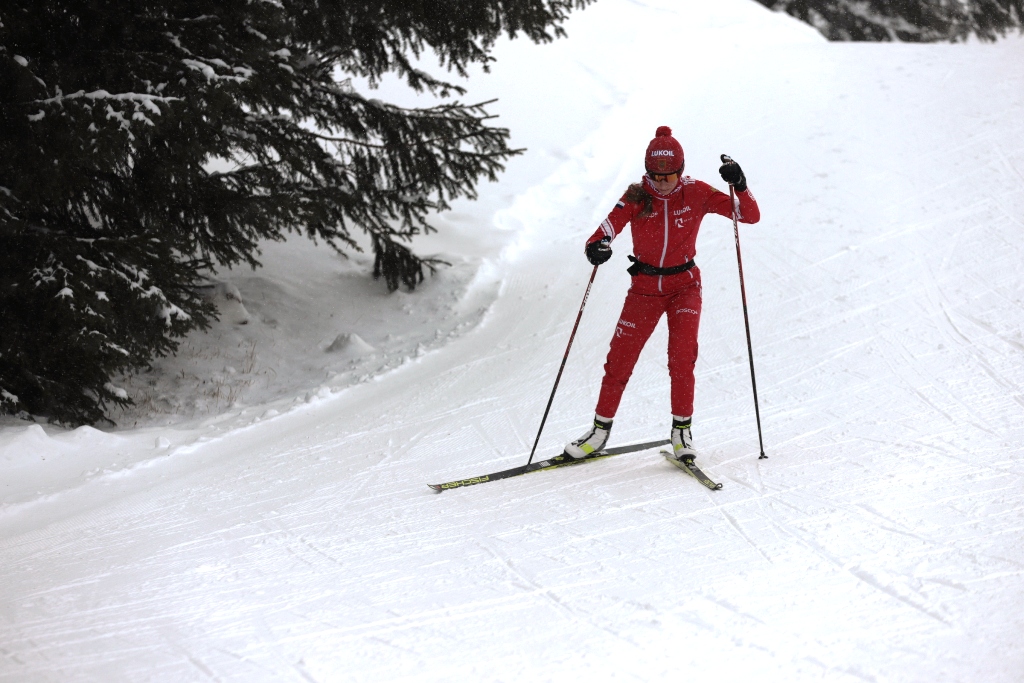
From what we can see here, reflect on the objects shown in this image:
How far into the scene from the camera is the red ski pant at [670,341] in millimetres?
4840

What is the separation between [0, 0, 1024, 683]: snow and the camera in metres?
3.22

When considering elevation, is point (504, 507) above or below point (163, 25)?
below

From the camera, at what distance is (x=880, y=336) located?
7.11 metres

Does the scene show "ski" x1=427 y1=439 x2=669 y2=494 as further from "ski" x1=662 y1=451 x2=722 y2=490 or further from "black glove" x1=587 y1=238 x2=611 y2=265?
"black glove" x1=587 y1=238 x2=611 y2=265

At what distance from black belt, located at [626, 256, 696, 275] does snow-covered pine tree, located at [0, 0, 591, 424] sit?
10.8ft

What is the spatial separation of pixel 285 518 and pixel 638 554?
202cm

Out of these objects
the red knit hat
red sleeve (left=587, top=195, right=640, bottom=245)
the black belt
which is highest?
the red knit hat

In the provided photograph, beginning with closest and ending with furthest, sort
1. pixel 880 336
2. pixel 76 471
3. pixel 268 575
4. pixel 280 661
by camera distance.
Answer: pixel 280 661, pixel 268 575, pixel 76 471, pixel 880 336

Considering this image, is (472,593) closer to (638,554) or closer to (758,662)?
(638,554)

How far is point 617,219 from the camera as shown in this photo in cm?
488

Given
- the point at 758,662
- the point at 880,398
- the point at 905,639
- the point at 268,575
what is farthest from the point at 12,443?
the point at 880,398

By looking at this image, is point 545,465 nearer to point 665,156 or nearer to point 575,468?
point 575,468

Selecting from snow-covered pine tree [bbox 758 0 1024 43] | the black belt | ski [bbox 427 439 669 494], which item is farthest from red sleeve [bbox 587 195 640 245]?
snow-covered pine tree [bbox 758 0 1024 43]

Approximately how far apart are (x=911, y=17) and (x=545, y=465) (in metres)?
25.0
